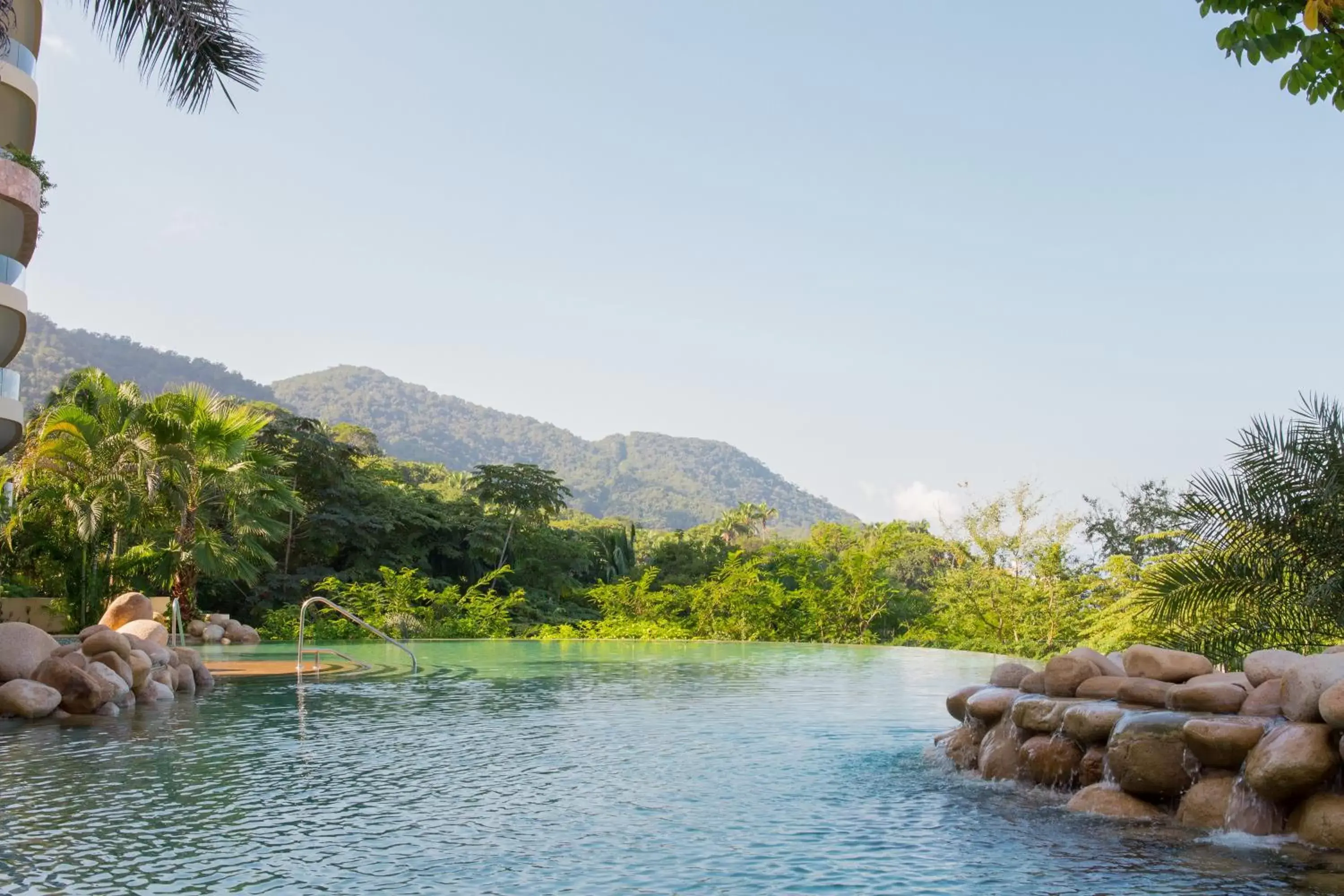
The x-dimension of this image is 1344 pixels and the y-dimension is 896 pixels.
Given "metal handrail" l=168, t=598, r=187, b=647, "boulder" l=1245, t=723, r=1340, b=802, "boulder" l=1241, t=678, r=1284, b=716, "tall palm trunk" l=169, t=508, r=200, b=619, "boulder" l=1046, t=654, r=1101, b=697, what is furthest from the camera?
"tall palm trunk" l=169, t=508, r=200, b=619

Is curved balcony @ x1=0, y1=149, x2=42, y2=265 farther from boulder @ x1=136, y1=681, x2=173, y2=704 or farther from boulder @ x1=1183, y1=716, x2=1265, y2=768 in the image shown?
boulder @ x1=1183, y1=716, x2=1265, y2=768

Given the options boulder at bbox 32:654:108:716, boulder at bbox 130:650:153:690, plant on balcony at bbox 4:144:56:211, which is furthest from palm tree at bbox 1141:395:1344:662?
plant on balcony at bbox 4:144:56:211

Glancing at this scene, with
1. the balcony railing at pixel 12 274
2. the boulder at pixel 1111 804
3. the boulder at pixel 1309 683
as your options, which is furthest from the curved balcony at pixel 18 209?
the boulder at pixel 1309 683

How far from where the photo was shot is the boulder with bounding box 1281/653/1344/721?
19.6 feet

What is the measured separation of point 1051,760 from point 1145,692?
762 mm

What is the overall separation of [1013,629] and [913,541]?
14.0ft

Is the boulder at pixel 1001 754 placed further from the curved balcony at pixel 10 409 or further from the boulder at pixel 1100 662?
the curved balcony at pixel 10 409

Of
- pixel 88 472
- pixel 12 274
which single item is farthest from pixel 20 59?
pixel 88 472

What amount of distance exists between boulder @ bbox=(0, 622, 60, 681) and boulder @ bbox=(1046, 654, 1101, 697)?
961cm

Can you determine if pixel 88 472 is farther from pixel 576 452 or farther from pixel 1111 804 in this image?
pixel 576 452

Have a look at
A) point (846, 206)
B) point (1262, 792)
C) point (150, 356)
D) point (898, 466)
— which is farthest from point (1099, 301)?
point (150, 356)

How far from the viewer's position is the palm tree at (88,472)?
19.6m

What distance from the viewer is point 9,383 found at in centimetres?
1758

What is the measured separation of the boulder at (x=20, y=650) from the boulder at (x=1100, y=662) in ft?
32.2
